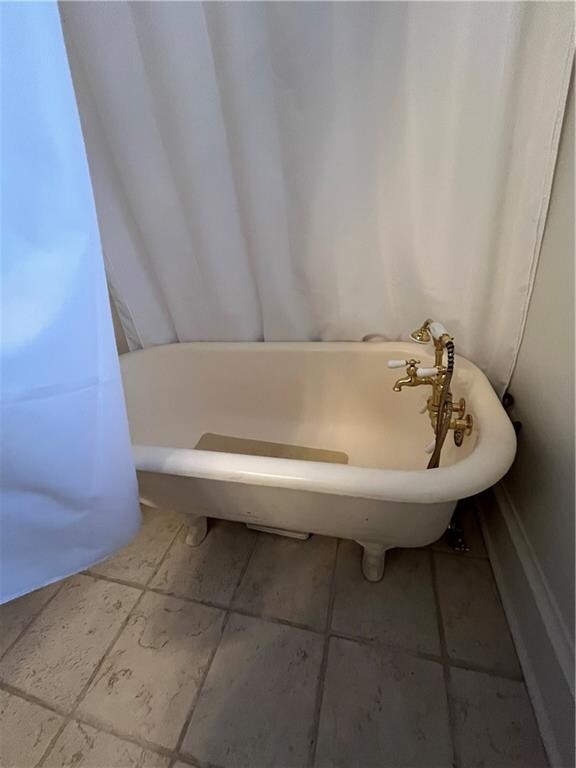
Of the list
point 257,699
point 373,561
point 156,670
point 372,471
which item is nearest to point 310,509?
point 372,471

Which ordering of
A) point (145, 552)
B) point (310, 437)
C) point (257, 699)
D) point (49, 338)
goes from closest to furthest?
point (49, 338)
point (257, 699)
point (145, 552)
point (310, 437)

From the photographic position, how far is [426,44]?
28.0 inches

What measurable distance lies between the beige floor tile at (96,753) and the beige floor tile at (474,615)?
662 mm

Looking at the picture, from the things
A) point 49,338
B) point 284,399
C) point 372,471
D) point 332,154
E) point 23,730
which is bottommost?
point 23,730

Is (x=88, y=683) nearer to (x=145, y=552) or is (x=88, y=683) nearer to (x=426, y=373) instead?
(x=145, y=552)

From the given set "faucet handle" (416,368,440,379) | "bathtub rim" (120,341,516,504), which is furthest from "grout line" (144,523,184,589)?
"faucet handle" (416,368,440,379)

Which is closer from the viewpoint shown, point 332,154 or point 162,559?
point 332,154

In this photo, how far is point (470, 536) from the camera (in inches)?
41.0

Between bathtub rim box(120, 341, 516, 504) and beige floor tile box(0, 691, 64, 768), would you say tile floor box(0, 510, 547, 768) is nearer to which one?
beige floor tile box(0, 691, 64, 768)

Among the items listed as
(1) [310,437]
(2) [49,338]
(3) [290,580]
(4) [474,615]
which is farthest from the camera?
(1) [310,437]

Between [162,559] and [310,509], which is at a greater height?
[310,509]

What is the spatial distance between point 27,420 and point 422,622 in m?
0.94

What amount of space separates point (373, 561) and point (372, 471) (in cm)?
40

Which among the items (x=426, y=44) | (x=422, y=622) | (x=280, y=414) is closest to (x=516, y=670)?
(x=422, y=622)
